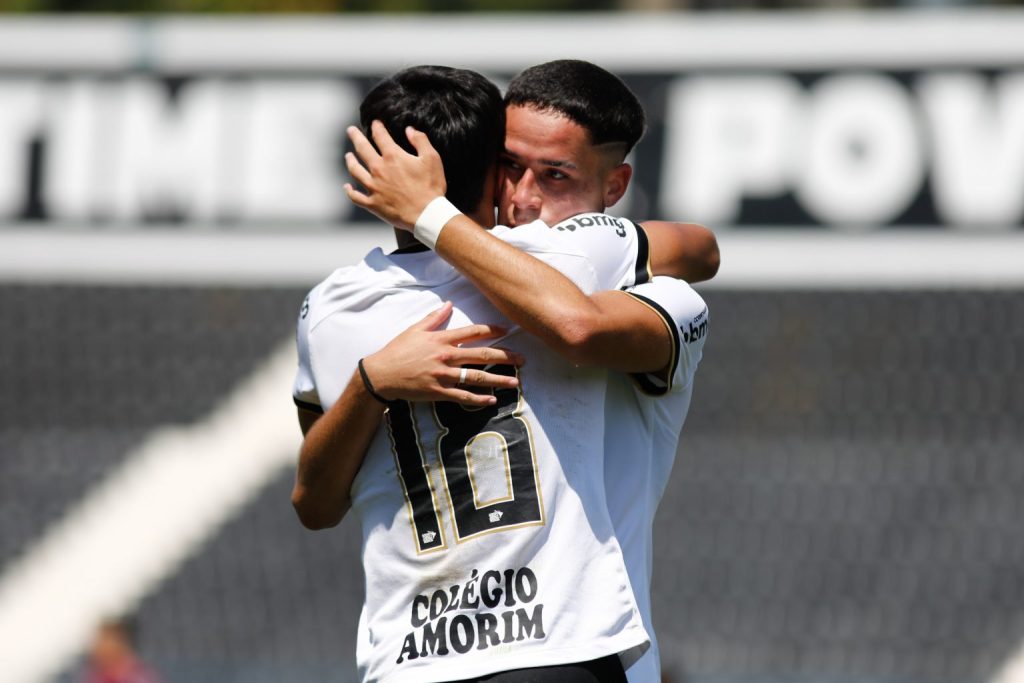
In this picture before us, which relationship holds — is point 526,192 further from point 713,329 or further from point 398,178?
point 713,329

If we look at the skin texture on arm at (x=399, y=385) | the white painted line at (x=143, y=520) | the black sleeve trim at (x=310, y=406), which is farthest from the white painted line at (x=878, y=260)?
the skin texture on arm at (x=399, y=385)

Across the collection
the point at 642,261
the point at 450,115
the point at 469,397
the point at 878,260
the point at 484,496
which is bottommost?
the point at 878,260

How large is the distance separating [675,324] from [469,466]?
0.35 metres

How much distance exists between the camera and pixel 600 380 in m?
1.97

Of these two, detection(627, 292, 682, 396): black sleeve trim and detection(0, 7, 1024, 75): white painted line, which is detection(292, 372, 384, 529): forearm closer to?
detection(627, 292, 682, 396): black sleeve trim

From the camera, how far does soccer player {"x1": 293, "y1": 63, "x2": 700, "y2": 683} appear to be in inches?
72.7

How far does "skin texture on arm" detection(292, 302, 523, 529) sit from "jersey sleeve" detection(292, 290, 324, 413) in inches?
2.6

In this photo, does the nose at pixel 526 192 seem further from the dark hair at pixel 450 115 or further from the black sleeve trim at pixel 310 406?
the black sleeve trim at pixel 310 406

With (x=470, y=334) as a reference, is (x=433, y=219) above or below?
above

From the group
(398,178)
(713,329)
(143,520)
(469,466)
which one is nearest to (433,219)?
(398,178)

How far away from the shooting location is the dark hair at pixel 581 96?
6.87 ft

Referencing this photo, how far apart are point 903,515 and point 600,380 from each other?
21.5 ft

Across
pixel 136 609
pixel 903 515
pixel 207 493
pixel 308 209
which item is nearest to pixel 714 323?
pixel 903 515

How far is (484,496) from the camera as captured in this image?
1.89 meters
